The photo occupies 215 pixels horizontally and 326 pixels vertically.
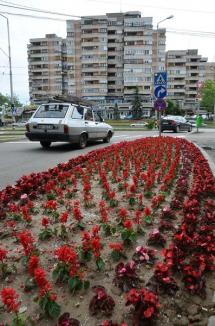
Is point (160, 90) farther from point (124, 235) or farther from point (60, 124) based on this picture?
point (124, 235)

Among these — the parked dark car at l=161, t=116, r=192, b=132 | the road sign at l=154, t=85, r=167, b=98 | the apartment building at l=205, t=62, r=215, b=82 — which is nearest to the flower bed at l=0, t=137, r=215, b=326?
the road sign at l=154, t=85, r=167, b=98

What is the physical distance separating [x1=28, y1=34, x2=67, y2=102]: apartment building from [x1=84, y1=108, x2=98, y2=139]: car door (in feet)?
314

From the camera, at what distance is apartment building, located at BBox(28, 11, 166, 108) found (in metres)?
97.9

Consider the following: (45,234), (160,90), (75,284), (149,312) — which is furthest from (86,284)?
(160,90)

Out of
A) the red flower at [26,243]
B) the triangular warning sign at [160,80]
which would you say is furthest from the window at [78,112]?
the red flower at [26,243]

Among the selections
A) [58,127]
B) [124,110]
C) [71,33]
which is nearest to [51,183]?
[58,127]

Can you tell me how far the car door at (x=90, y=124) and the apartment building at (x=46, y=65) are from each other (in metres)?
95.8

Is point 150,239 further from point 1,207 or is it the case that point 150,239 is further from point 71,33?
point 71,33

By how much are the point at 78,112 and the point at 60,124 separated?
1.31 m

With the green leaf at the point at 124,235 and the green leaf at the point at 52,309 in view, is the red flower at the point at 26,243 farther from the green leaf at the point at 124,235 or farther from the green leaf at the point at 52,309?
the green leaf at the point at 124,235

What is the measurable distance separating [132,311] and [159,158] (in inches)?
242

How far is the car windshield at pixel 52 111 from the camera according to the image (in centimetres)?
1271

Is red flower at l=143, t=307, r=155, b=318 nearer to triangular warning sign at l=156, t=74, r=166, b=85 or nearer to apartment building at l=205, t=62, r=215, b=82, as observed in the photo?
triangular warning sign at l=156, t=74, r=166, b=85

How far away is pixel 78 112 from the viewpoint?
1324cm
